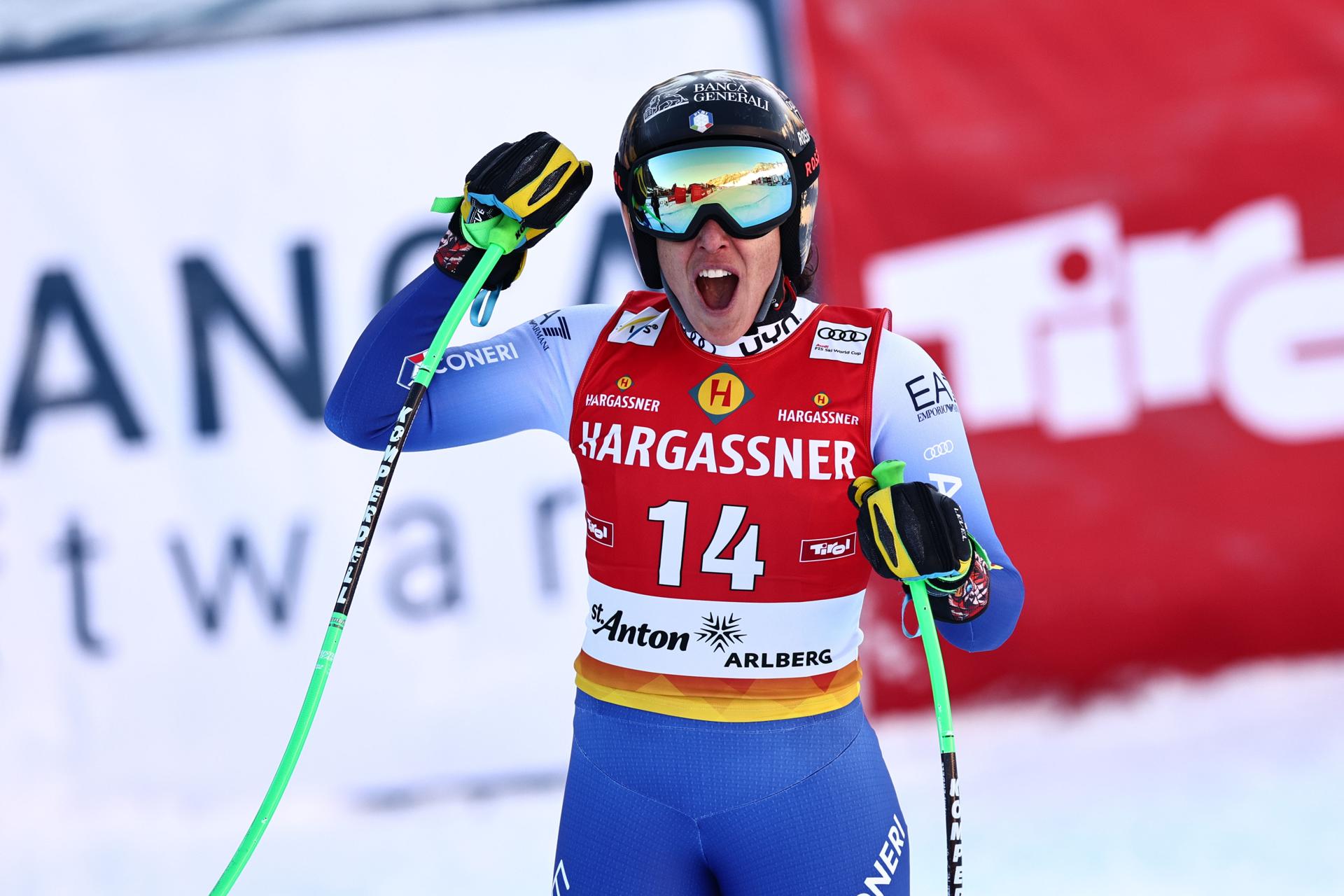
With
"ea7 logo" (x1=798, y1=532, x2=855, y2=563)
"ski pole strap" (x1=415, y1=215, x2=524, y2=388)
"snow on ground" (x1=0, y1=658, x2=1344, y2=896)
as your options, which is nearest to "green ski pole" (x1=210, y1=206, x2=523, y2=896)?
"ski pole strap" (x1=415, y1=215, x2=524, y2=388)

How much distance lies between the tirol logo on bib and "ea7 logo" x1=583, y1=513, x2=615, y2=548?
1.30ft

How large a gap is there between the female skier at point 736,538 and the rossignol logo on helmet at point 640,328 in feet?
0.06

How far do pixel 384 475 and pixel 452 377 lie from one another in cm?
18

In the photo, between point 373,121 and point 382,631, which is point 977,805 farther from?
point 373,121

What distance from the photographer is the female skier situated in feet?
6.50

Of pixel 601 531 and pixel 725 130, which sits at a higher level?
pixel 725 130

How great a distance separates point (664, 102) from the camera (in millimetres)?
2062

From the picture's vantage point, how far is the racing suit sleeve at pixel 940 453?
2016 mm

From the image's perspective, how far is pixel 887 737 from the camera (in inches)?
183

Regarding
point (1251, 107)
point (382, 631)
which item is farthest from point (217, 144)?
point (1251, 107)

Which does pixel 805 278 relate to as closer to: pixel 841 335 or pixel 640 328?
pixel 841 335

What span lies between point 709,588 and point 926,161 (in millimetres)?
3095

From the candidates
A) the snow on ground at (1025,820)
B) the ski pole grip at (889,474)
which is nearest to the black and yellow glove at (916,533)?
the ski pole grip at (889,474)

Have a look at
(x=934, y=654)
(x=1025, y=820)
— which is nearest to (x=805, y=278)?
(x=934, y=654)
